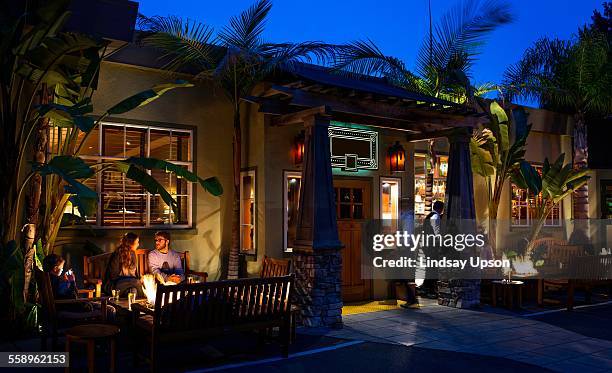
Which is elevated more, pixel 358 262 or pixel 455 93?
pixel 455 93

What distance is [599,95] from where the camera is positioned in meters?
14.5

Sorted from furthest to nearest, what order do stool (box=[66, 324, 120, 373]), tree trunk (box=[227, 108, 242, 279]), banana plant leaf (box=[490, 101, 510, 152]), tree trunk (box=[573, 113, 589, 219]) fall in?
tree trunk (box=[573, 113, 589, 219]) → banana plant leaf (box=[490, 101, 510, 152]) → tree trunk (box=[227, 108, 242, 279]) → stool (box=[66, 324, 120, 373])

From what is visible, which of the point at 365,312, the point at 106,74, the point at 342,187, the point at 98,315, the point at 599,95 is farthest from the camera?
the point at 599,95

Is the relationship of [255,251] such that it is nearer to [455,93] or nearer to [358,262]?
[358,262]

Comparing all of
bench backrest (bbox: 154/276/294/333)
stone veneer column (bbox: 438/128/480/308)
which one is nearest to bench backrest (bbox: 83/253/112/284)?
bench backrest (bbox: 154/276/294/333)

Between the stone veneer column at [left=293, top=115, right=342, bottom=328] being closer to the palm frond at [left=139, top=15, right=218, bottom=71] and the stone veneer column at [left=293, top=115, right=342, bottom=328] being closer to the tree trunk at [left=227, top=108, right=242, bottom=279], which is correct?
the tree trunk at [left=227, top=108, right=242, bottom=279]

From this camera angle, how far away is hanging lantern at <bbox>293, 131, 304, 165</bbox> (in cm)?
987

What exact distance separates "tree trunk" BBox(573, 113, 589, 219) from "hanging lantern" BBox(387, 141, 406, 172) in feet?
21.7

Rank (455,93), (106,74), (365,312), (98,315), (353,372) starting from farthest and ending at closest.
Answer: (455,93), (365,312), (106,74), (98,315), (353,372)

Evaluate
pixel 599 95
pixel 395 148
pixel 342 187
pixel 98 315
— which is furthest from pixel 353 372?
pixel 599 95

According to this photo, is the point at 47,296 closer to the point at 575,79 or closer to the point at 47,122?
the point at 47,122

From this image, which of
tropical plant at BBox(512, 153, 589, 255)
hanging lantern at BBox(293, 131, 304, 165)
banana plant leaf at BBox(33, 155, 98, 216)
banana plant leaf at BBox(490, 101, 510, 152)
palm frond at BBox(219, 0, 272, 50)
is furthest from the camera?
banana plant leaf at BBox(490, 101, 510, 152)

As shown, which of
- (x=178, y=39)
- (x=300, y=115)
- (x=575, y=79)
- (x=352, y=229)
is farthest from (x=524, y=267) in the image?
(x=178, y=39)

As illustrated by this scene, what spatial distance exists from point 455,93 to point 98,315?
9159mm
